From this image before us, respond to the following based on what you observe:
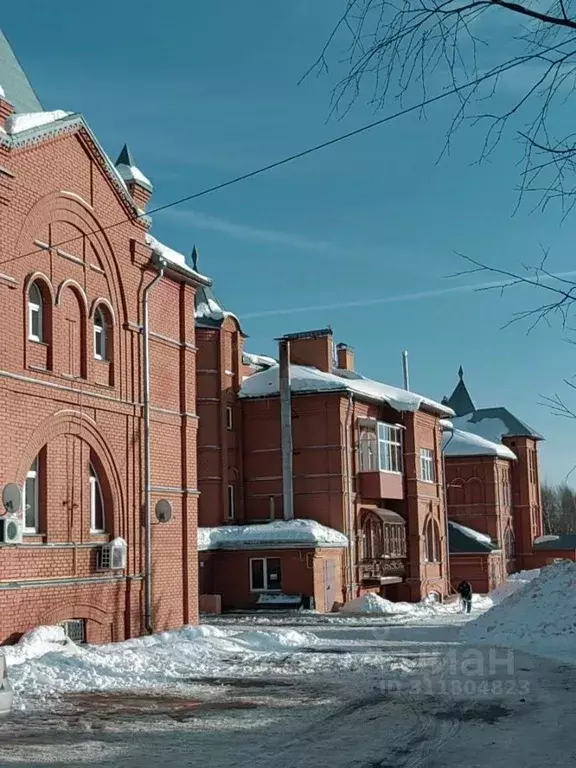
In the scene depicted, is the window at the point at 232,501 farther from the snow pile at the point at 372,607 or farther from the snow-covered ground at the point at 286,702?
the snow-covered ground at the point at 286,702

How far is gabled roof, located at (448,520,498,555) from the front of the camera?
51312 millimetres

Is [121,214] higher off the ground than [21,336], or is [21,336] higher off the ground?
[121,214]

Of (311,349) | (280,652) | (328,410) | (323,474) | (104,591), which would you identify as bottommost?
(280,652)

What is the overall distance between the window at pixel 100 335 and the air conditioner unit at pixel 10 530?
4731 mm

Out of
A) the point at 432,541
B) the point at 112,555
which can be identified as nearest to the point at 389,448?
the point at 432,541

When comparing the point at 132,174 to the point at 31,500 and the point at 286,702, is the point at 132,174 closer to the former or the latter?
the point at 31,500

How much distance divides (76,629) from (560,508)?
4117 inches

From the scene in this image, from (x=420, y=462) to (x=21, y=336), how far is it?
27.3 metres

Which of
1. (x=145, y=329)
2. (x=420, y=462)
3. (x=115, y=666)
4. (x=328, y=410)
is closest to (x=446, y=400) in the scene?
(x=420, y=462)

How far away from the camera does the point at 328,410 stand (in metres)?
37.5

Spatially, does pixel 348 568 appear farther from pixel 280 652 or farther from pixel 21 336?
pixel 21 336

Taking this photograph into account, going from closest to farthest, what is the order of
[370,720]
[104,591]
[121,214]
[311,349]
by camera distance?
[370,720] < [104,591] < [121,214] < [311,349]

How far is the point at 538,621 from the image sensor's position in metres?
23.8

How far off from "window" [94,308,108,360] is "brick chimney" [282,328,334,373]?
2134 centimetres
